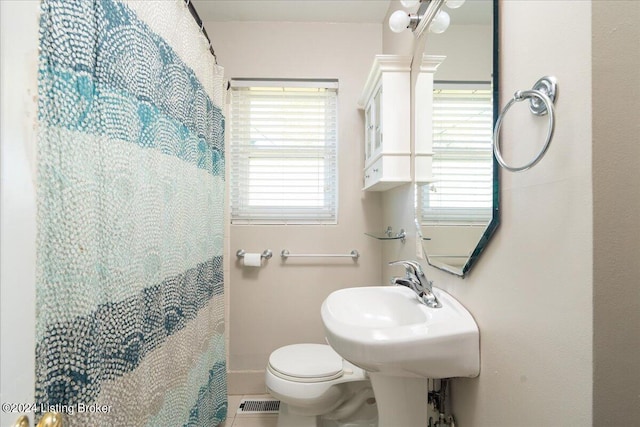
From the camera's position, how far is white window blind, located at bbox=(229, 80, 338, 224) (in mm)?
1886

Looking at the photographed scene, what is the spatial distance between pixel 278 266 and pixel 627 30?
1.74 meters

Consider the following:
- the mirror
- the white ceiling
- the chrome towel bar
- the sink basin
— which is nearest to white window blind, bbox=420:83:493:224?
the mirror

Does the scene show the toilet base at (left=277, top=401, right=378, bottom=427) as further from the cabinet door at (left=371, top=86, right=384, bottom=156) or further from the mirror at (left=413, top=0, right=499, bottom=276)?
the cabinet door at (left=371, top=86, right=384, bottom=156)

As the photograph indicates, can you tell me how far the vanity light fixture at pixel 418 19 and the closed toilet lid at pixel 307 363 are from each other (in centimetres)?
141

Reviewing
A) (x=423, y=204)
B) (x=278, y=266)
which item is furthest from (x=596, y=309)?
(x=278, y=266)

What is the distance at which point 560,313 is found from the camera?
1.65 feet

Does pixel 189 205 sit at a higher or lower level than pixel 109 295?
higher

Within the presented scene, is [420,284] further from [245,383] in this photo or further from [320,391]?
[245,383]

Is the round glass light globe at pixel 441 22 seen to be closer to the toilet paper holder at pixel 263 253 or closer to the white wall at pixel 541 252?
the white wall at pixel 541 252

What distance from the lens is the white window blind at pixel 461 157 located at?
77 cm

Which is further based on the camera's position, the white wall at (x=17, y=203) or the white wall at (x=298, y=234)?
the white wall at (x=298, y=234)

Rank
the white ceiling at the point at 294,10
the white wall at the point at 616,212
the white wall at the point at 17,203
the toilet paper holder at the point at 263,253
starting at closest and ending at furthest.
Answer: the white wall at the point at 17,203, the white wall at the point at 616,212, the white ceiling at the point at 294,10, the toilet paper holder at the point at 263,253

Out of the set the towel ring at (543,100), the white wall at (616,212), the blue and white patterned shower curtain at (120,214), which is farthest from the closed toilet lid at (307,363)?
the towel ring at (543,100)

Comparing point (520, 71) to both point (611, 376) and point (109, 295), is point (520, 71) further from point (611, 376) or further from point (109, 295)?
point (109, 295)
